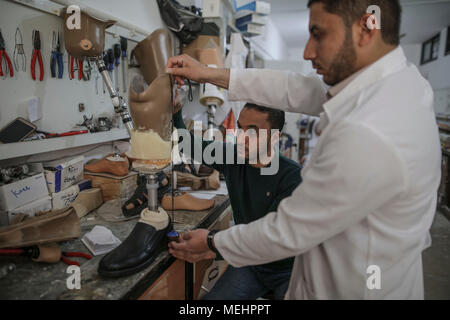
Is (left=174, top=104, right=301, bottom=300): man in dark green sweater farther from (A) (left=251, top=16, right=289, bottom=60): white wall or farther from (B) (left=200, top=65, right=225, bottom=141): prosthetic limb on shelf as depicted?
(A) (left=251, top=16, right=289, bottom=60): white wall

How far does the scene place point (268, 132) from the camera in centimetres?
156

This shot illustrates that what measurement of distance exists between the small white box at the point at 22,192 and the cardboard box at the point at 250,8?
288cm

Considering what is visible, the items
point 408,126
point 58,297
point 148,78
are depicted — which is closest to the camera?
point 408,126

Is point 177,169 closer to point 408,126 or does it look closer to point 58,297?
point 58,297

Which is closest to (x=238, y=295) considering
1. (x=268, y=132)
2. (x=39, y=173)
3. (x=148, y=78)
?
(x=268, y=132)

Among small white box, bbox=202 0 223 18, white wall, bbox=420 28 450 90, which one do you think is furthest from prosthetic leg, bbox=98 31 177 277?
white wall, bbox=420 28 450 90

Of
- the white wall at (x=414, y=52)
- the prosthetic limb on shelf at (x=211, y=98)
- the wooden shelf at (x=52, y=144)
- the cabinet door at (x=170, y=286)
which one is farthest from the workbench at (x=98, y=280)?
the white wall at (x=414, y=52)

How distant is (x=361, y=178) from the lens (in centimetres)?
65

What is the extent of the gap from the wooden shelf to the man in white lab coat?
1059 mm

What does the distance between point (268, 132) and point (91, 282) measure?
1045mm

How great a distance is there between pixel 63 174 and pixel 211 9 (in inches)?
77.3

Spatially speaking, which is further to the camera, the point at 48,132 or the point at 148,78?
the point at 148,78

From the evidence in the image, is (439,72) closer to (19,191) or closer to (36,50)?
(36,50)

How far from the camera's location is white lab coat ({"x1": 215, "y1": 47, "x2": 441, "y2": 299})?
66cm
